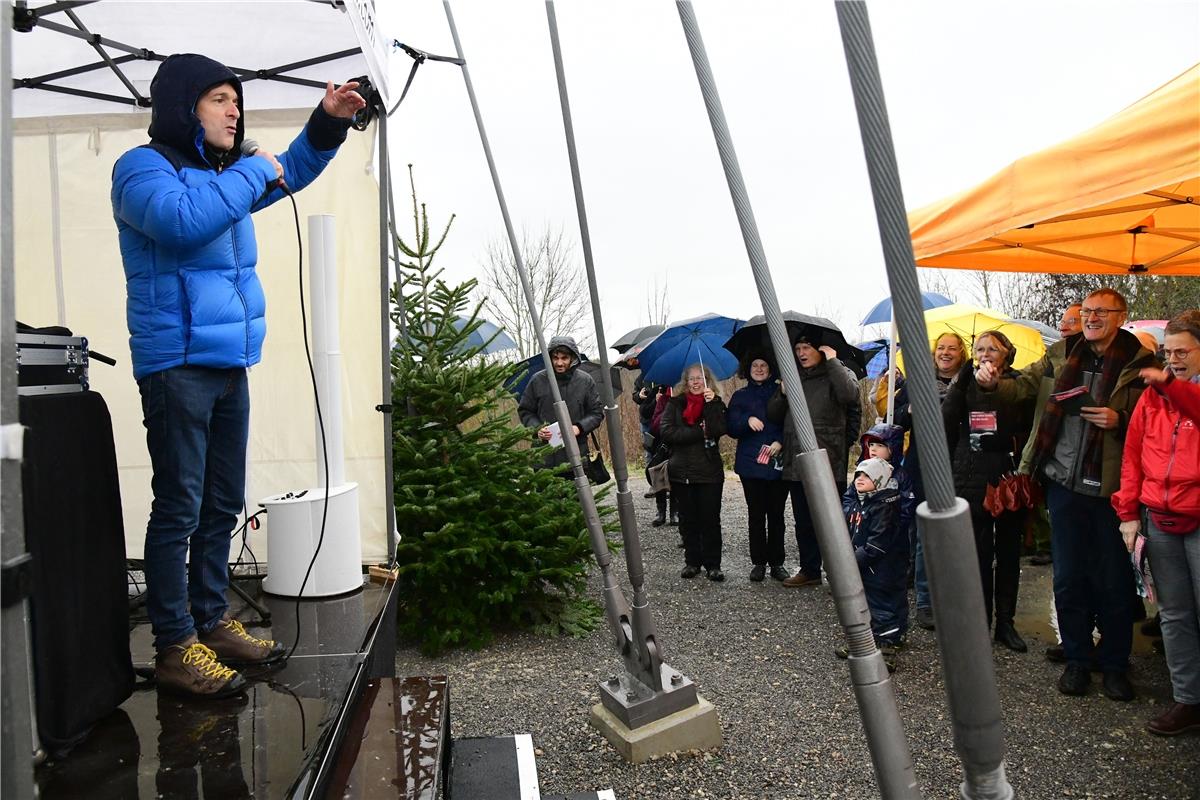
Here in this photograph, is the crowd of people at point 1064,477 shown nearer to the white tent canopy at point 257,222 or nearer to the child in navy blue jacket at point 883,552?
the child in navy blue jacket at point 883,552

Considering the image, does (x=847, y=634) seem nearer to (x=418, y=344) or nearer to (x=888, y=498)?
(x=888, y=498)

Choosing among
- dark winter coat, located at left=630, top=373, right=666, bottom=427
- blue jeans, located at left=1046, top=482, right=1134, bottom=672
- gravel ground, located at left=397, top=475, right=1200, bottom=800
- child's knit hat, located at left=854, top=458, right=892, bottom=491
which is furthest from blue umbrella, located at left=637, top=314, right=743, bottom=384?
blue jeans, located at left=1046, top=482, right=1134, bottom=672

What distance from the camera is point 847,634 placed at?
112 cm

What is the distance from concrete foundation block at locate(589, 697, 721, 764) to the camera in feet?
12.3

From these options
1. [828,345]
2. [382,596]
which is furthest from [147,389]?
[828,345]

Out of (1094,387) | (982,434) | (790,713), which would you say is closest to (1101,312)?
(1094,387)

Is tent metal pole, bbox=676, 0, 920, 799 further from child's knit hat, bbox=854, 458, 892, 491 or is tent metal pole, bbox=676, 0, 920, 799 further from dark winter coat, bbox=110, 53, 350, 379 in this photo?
child's knit hat, bbox=854, 458, 892, 491

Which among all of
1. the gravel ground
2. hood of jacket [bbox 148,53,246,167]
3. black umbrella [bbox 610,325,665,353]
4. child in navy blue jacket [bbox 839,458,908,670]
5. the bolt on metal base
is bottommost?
the gravel ground

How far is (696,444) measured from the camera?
22.5 ft

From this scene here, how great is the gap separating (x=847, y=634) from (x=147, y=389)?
2002 millimetres

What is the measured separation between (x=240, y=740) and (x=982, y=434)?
410 centimetres

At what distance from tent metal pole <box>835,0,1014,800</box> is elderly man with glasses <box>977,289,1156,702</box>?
3752mm

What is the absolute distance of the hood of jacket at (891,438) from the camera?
5.09m

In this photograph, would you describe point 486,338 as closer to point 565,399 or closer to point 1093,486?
point 565,399
